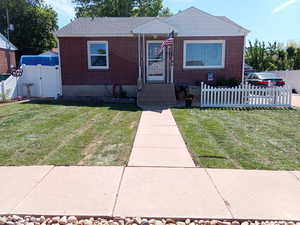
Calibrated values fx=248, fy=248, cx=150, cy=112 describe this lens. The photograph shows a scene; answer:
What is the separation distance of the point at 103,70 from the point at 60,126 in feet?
22.6

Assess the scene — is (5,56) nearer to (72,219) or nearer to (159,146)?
(159,146)

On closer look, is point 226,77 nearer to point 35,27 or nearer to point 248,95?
point 248,95

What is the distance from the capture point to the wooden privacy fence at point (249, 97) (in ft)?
35.5

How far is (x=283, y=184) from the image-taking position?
370 centimetres

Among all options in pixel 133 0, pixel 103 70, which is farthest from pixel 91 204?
pixel 133 0

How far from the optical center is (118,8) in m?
29.7

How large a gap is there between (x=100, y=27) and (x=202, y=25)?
546 cm

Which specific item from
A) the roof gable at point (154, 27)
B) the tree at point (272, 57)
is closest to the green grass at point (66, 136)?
the roof gable at point (154, 27)

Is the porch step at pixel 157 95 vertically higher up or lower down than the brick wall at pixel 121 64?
lower down

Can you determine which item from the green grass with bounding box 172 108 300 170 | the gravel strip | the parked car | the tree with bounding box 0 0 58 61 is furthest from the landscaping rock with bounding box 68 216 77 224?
the tree with bounding box 0 0 58 61

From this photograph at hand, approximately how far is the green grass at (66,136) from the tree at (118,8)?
22.6m

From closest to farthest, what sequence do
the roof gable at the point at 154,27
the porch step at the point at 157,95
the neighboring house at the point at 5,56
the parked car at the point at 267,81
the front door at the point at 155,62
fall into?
1. the porch step at the point at 157,95
2. the roof gable at the point at 154,27
3. the front door at the point at 155,62
4. the parked car at the point at 267,81
5. the neighboring house at the point at 5,56

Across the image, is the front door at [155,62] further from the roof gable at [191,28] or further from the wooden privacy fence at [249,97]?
the wooden privacy fence at [249,97]

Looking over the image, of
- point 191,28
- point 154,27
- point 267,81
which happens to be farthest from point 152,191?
point 267,81
